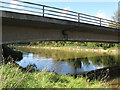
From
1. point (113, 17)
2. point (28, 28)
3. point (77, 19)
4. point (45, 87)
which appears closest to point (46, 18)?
point (28, 28)

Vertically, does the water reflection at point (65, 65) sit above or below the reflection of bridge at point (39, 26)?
below

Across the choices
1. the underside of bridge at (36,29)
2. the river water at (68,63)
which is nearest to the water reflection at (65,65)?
the river water at (68,63)

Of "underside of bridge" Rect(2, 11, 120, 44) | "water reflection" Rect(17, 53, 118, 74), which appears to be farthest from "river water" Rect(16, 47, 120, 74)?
"underside of bridge" Rect(2, 11, 120, 44)

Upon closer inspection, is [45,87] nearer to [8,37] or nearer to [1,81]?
[1,81]

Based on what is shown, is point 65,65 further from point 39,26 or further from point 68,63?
point 39,26

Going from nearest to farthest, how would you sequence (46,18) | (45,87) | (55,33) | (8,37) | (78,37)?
(45,87)
(8,37)
(46,18)
(55,33)
(78,37)

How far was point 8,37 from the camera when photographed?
888 centimetres

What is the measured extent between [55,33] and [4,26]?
15.1 feet

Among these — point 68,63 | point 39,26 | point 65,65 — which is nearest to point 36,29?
point 39,26

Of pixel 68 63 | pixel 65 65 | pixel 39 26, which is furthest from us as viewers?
pixel 68 63

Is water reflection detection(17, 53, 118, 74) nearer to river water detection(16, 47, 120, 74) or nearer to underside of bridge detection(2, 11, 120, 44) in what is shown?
river water detection(16, 47, 120, 74)

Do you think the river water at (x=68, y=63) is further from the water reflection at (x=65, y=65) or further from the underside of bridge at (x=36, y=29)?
the underside of bridge at (x=36, y=29)

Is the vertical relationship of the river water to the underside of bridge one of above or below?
below

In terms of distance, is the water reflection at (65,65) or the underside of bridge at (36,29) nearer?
the underside of bridge at (36,29)
